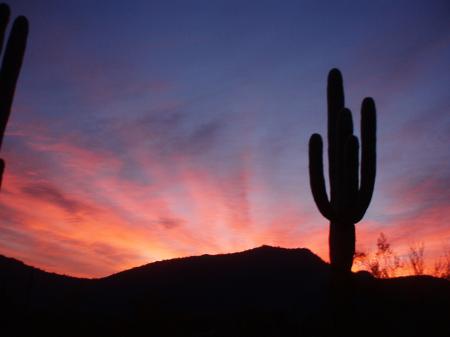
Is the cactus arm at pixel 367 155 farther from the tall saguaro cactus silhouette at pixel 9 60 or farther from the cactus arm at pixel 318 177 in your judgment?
the tall saguaro cactus silhouette at pixel 9 60

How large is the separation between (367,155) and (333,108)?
170 centimetres

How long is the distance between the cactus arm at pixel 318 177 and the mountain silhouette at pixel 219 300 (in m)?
1.77

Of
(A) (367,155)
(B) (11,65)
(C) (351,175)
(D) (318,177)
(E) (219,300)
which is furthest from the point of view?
(E) (219,300)

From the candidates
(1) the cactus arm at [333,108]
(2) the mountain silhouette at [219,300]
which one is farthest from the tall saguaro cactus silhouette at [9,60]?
(2) the mountain silhouette at [219,300]

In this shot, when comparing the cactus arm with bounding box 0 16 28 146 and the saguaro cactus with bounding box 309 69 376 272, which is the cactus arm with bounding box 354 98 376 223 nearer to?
the saguaro cactus with bounding box 309 69 376 272

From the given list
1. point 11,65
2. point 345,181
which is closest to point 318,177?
point 345,181

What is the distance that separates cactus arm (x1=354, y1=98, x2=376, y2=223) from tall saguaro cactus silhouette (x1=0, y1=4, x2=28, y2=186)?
21.5 feet

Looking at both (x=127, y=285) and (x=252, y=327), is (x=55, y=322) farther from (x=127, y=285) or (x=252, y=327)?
(x=127, y=285)

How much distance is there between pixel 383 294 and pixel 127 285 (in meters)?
20.9

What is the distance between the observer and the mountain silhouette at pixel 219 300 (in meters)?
13.4

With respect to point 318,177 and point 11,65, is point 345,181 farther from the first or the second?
point 11,65

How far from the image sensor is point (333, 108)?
9305mm

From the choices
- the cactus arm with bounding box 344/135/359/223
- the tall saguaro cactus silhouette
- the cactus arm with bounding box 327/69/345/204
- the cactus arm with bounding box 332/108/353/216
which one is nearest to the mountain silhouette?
the cactus arm with bounding box 344/135/359/223

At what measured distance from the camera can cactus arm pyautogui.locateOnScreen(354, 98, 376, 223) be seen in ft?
26.2
